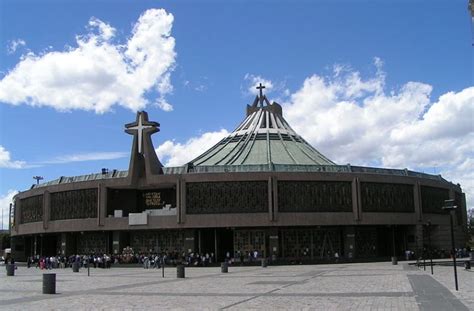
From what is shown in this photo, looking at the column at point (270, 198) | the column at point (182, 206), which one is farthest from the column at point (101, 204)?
the column at point (270, 198)

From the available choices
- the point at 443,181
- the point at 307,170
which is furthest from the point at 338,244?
the point at 443,181

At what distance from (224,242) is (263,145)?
17.3 metres

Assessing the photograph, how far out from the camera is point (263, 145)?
261 ft

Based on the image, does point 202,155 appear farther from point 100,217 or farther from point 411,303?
point 411,303

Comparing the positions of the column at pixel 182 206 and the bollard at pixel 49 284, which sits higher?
the column at pixel 182 206

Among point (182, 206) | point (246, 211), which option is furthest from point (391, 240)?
point (182, 206)

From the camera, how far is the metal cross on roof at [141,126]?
217 ft

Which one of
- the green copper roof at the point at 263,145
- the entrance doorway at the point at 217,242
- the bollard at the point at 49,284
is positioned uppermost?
the green copper roof at the point at 263,145

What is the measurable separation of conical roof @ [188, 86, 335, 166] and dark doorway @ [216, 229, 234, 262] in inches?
364

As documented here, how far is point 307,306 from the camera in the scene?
17.6m

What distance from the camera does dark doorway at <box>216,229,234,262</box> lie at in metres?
67.1

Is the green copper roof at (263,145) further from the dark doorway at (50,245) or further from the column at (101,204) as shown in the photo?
the dark doorway at (50,245)

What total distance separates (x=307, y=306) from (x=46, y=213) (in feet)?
193

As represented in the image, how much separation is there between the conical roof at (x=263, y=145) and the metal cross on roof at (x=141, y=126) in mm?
6219
